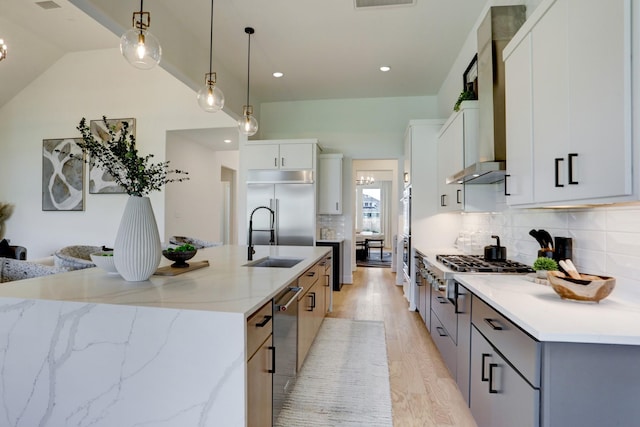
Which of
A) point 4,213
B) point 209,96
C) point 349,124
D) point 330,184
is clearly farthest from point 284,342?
point 4,213

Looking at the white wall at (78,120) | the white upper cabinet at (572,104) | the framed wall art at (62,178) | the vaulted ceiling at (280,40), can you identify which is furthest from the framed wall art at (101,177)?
the white upper cabinet at (572,104)

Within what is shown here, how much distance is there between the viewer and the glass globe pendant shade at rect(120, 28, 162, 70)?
2.03 metres

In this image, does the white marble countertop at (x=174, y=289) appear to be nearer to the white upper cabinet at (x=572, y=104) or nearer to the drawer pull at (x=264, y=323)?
the drawer pull at (x=264, y=323)

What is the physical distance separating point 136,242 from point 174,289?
324 millimetres

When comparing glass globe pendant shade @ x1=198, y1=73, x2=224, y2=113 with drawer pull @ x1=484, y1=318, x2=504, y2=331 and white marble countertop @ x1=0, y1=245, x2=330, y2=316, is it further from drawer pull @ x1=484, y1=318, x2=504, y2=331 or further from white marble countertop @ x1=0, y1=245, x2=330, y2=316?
drawer pull @ x1=484, y1=318, x2=504, y2=331

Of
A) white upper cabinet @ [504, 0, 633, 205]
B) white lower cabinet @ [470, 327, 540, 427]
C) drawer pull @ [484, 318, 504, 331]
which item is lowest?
white lower cabinet @ [470, 327, 540, 427]

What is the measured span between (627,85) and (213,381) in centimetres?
174

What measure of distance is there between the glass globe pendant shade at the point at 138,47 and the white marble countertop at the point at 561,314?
2522 millimetres

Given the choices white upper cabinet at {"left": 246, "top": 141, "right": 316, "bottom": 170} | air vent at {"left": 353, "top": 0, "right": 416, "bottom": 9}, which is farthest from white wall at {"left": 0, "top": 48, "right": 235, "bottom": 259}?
air vent at {"left": 353, "top": 0, "right": 416, "bottom": 9}

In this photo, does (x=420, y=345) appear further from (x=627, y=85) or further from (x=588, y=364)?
(x=627, y=85)

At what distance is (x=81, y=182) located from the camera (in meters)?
5.75

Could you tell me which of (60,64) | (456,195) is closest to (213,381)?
(456,195)

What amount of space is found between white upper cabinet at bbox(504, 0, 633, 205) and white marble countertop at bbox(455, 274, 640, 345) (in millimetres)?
439

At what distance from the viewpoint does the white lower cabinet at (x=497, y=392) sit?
1.11 meters
